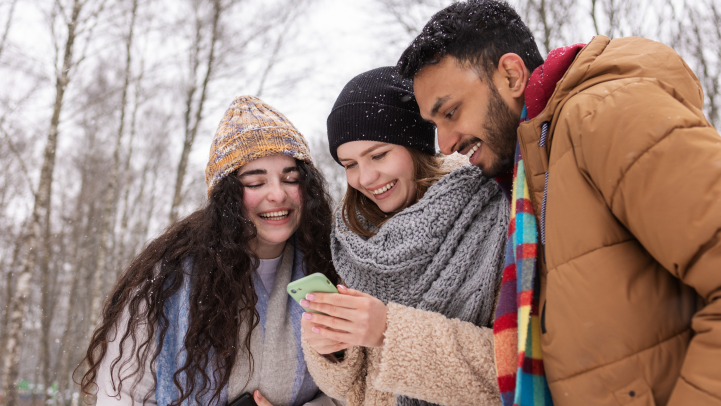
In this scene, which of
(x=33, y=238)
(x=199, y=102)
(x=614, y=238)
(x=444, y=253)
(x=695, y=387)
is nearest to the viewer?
(x=695, y=387)

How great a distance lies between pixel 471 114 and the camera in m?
1.72

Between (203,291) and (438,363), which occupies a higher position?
(203,291)

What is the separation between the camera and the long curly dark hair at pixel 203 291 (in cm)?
223

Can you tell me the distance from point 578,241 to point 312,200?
174 cm

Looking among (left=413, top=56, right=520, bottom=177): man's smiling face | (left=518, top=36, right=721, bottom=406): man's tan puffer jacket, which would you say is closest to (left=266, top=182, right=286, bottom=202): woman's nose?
(left=413, top=56, right=520, bottom=177): man's smiling face

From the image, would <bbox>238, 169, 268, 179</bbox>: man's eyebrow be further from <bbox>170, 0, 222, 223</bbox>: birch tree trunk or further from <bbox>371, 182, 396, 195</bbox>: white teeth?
<bbox>170, 0, 222, 223</bbox>: birch tree trunk

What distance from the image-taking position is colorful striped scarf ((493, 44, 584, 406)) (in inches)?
52.0

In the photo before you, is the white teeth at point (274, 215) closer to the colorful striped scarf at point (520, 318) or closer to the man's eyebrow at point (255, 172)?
the man's eyebrow at point (255, 172)

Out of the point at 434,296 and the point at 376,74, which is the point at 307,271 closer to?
the point at 434,296

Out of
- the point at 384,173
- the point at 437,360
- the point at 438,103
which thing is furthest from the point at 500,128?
the point at 437,360

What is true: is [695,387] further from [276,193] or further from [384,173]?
[276,193]

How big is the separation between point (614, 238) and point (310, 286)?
1034 mm

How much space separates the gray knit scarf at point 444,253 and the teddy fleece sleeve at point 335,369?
0.26 metres

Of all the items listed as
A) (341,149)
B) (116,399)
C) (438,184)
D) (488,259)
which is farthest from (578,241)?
(116,399)
